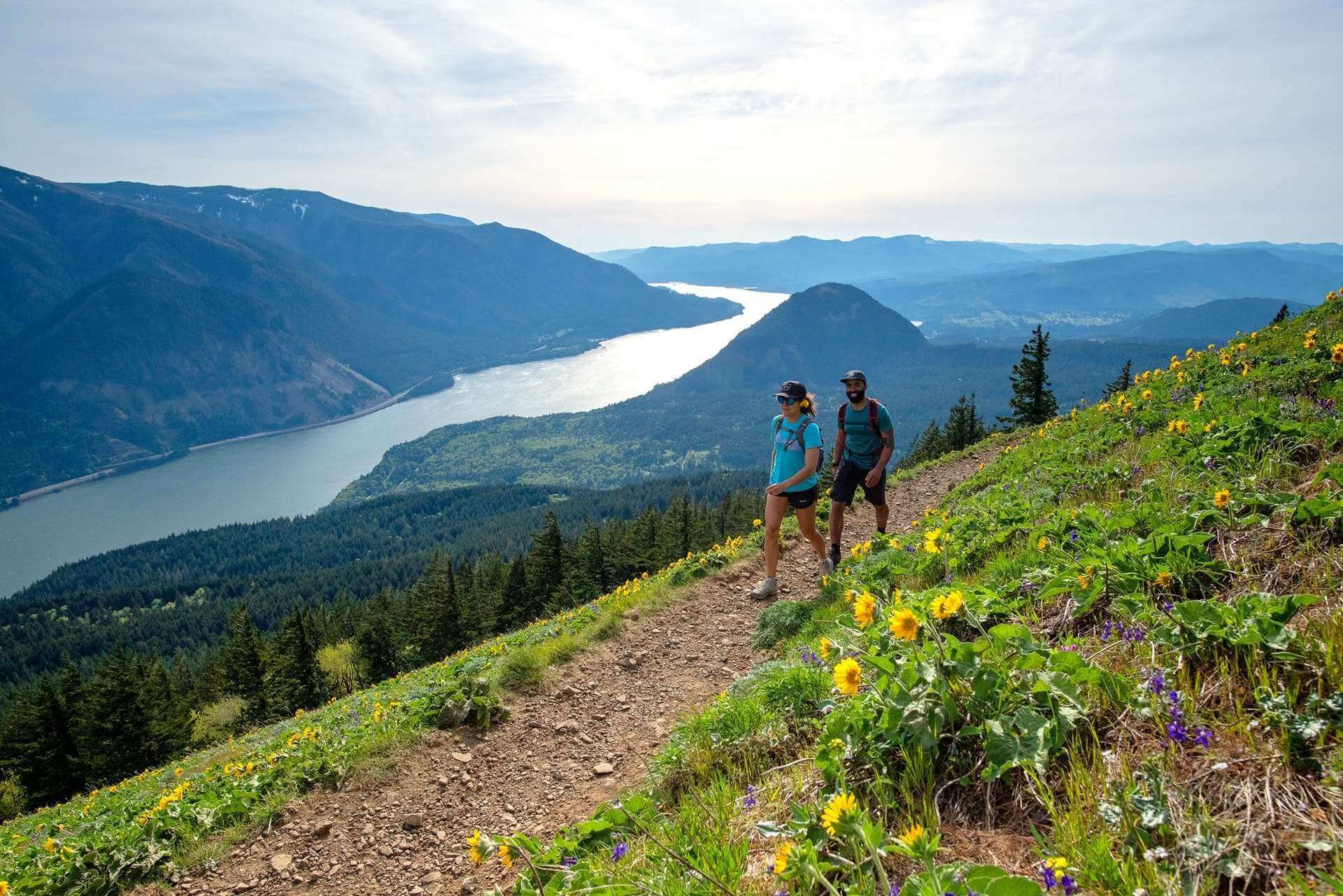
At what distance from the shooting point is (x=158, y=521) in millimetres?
168375

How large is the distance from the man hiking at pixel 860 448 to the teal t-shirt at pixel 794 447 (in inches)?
26.2

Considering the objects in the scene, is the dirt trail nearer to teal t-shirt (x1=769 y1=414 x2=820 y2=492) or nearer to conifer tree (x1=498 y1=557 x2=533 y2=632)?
teal t-shirt (x1=769 y1=414 x2=820 y2=492)

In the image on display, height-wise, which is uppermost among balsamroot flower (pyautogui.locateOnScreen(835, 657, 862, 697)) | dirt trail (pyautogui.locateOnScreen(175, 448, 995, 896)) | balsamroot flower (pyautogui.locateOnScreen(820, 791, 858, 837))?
balsamroot flower (pyautogui.locateOnScreen(835, 657, 862, 697))

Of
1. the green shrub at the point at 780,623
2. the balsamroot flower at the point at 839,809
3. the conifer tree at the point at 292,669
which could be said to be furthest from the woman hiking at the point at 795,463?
the conifer tree at the point at 292,669

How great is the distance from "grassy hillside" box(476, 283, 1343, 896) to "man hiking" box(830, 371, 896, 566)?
3.53m

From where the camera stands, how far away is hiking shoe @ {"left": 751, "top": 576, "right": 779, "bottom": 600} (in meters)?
8.39

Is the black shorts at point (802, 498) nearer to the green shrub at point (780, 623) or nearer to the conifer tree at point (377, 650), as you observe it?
the green shrub at point (780, 623)

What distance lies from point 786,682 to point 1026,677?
1.87m

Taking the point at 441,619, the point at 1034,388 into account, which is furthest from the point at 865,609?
the point at 1034,388

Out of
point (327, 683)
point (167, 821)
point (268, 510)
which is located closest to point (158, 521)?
A: point (268, 510)

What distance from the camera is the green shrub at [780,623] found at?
21.8 feet

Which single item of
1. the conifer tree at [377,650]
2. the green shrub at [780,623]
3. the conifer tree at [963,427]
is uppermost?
the green shrub at [780,623]

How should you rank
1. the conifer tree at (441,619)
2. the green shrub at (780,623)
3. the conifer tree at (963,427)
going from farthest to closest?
the conifer tree at (963,427)
the conifer tree at (441,619)
the green shrub at (780,623)

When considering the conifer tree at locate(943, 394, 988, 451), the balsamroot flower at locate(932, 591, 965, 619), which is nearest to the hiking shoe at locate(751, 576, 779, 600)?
the balsamroot flower at locate(932, 591, 965, 619)
